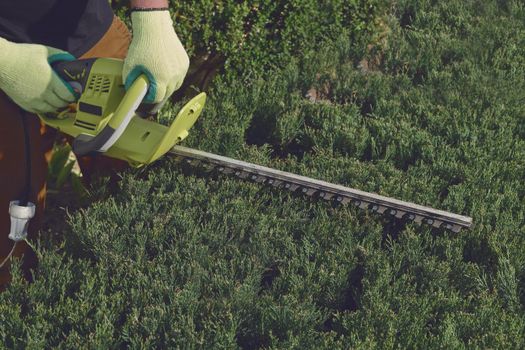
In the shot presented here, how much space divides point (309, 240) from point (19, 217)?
1.57m

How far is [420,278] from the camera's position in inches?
170

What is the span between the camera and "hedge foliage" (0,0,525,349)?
393 cm

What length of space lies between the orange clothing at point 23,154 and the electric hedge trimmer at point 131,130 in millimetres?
199

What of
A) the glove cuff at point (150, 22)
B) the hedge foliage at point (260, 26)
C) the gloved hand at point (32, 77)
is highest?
the glove cuff at point (150, 22)

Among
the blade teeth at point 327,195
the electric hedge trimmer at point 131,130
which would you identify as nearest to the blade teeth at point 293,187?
the electric hedge trimmer at point 131,130

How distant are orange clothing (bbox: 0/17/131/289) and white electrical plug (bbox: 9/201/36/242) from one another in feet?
0.19

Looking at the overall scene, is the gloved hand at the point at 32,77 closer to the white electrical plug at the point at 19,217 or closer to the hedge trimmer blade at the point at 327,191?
the white electrical plug at the point at 19,217

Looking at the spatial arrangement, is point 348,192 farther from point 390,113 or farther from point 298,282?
point 390,113

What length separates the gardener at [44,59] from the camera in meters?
3.63

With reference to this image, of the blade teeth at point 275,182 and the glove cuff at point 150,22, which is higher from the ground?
the glove cuff at point 150,22

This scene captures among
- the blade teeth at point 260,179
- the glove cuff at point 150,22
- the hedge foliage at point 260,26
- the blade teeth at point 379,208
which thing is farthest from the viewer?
the hedge foliage at point 260,26

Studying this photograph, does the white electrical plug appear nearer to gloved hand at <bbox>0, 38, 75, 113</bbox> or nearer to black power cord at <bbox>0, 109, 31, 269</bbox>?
black power cord at <bbox>0, 109, 31, 269</bbox>

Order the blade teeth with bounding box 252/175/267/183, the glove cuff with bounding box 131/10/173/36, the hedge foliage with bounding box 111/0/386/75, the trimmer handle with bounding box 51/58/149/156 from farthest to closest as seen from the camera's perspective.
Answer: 1. the hedge foliage with bounding box 111/0/386/75
2. the blade teeth with bounding box 252/175/267/183
3. the glove cuff with bounding box 131/10/173/36
4. the trimmer handle with bounding box 51/58/149/156

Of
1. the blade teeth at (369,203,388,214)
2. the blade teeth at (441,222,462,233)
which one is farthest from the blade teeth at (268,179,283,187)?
the blade teeth at (441,222,462,233)
